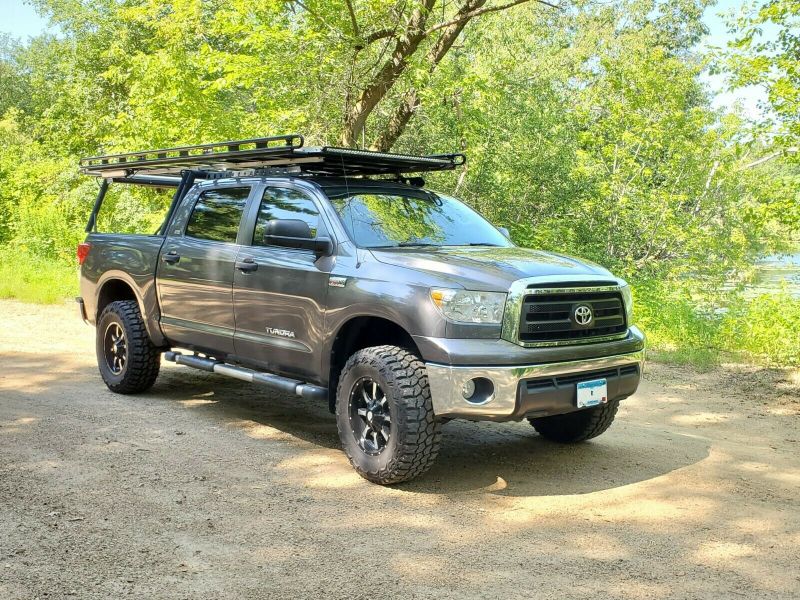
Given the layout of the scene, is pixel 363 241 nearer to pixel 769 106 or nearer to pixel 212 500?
pixel 212 500

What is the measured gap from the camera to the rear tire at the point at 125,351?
25.0 ft

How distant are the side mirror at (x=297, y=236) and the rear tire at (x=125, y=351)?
233cm

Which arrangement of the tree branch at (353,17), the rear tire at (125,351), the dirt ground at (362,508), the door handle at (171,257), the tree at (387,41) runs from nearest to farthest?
the dirt ground at (362,508), the door handle at (171,257), the rear tire at (125,351), the tree branch at (353,17), the tree at (387,41)

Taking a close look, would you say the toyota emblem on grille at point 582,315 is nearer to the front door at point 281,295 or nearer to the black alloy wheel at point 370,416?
the black alloy wheel at point 370,416

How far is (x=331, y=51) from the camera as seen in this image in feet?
46.9

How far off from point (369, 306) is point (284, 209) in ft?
4.53

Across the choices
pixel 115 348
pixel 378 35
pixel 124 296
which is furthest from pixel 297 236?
pixel 378 35

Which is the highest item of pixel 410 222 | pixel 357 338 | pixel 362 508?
pixel 410 222

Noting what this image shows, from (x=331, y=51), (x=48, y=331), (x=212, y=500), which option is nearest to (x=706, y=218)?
(x=331, y=51)

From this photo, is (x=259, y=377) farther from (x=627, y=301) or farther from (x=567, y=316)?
(x=627, y=301)

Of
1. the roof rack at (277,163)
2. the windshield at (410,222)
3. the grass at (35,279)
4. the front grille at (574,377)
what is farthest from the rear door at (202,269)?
the grass at (35,279)

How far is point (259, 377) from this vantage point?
628 cm

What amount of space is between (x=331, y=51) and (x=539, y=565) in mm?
11802

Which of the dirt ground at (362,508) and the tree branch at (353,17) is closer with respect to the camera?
the dirt ground at (362,508)
